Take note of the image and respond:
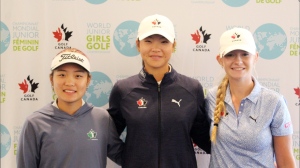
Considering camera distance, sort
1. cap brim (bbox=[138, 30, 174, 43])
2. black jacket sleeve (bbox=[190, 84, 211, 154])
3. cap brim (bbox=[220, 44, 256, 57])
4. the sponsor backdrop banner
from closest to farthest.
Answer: cap brim (bbox=[220, 44, 256, 57]) → cap brim (bbox=[138, 30, 174, 43]) → black jacket sleeve (bbox=[190, 84, 211, 154]) → the sponsor backdrop banner

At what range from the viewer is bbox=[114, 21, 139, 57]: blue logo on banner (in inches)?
89.4

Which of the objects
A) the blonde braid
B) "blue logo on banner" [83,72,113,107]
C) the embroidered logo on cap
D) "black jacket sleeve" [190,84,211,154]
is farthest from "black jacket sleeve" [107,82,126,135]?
the blonde braid

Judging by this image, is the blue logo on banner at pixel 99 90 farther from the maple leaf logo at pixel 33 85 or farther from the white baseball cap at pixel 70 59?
the white baseball cap at pixel 70 59

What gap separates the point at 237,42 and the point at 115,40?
941 millimetres

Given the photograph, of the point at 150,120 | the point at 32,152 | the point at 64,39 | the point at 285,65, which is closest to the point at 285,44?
the point at 285,65

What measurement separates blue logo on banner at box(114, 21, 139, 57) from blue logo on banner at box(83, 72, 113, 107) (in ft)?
0.84

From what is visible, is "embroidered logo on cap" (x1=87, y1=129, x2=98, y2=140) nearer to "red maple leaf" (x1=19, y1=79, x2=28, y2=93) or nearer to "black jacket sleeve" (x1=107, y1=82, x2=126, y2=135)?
"black jacket sleeve" (x1=107, y1=82, x2=126, y2=135)

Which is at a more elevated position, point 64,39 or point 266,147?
point 64,39

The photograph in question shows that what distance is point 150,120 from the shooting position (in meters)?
1.80

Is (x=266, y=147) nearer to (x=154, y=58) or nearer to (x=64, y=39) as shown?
(x=154, y=58)

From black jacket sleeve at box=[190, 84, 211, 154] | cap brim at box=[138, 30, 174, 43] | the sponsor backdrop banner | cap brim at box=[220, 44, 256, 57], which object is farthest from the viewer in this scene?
the sponsor backdrop banner

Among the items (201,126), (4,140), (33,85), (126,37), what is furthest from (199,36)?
(4,140)

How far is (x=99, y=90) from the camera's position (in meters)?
2.32

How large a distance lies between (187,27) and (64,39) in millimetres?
912
